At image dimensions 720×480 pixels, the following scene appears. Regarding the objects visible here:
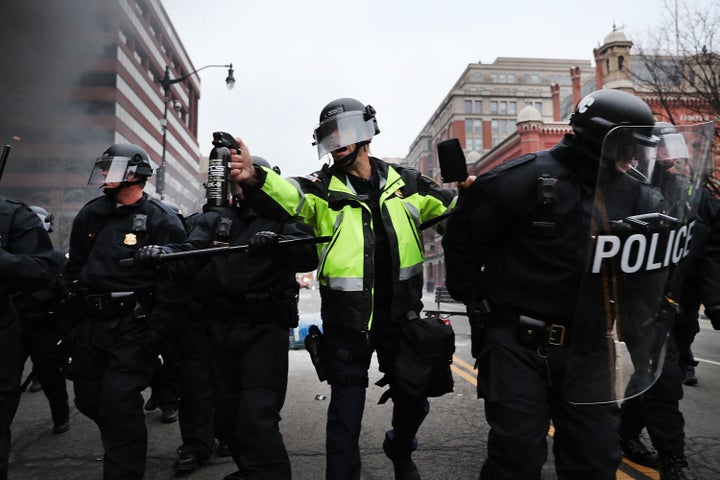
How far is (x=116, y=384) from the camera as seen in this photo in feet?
10.5

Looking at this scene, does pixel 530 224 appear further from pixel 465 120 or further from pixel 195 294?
pixel 465 120

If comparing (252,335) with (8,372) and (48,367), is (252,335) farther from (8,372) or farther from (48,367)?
(48,367)

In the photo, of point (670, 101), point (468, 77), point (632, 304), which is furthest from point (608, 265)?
point (468, 77)

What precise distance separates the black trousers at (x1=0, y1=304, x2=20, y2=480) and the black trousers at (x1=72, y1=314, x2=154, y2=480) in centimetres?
32

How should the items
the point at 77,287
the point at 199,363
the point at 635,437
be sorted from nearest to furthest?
the point at 77,287
the point at 635,437
the point at 199,363

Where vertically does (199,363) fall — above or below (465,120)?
below

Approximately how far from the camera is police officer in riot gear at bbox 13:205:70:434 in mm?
4824

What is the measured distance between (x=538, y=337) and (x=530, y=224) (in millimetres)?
478

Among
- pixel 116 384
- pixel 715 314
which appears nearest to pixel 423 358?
pixel 116 384

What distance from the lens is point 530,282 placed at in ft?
7.77

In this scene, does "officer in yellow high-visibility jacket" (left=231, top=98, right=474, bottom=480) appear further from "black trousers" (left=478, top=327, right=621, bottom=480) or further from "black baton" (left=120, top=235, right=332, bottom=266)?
"black trousers" (left=478, top=327, right=621, bottom=480)

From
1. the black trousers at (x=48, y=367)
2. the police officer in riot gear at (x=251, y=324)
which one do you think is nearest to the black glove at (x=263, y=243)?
the police officer in riot gear at (x=251, y=324)

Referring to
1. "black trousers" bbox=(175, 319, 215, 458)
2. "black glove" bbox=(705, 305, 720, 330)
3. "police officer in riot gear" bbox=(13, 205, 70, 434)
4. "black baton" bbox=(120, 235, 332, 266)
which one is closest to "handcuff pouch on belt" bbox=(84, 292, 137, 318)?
"black baton" bbox=(120, 235, 332, 266)

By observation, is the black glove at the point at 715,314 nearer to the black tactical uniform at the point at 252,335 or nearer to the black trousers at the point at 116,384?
the black tactical uniform at the point at 252,335
